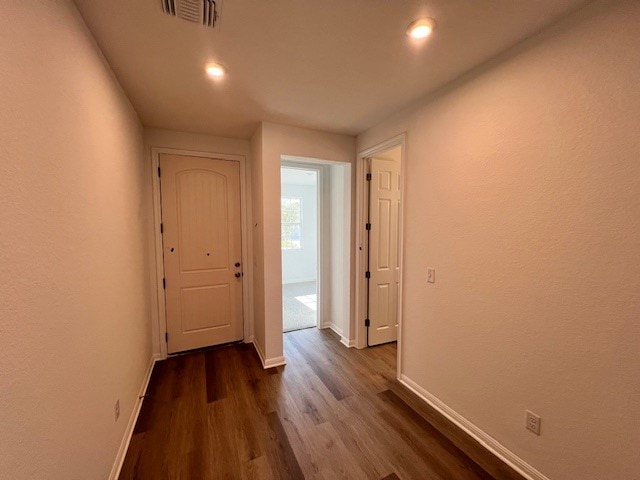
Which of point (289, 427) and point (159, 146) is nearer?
point (289, 427)

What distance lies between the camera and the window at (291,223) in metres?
6.77

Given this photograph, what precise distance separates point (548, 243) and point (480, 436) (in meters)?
1.35

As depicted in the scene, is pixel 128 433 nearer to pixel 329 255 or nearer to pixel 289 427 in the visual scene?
pixel 289 427

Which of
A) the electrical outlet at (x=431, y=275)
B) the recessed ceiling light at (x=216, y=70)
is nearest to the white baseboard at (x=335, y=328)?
the electrical outlet at (x=431, y=275)

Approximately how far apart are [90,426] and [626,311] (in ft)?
8.11

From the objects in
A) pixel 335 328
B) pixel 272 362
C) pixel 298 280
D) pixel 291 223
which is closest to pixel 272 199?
pixel 272 362

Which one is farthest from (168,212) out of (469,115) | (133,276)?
(469,115)

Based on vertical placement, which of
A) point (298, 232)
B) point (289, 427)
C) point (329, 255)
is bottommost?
point (289, 427)

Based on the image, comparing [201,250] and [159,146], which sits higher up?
[159,146]

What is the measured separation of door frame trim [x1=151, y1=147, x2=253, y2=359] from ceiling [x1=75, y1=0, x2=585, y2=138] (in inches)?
26.9

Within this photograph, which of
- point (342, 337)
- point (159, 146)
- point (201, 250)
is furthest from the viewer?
point (342, 337)

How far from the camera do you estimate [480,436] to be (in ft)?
5.78

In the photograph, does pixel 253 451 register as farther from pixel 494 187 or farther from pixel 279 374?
pixel 494 187

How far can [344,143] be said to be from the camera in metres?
2.97
